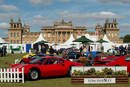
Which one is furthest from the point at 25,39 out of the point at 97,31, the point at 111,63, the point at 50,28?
the point at 111,63

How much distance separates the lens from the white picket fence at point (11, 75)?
1638 centimetres

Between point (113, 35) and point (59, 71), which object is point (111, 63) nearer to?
point (59, 71)

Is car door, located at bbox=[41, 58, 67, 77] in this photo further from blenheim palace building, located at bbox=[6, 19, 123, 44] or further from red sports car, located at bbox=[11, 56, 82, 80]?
blenheim palace building, located at bbox=[6, 19, 123, 44]

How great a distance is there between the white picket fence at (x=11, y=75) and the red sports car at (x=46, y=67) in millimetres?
487

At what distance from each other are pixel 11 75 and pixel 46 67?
6.55 ft

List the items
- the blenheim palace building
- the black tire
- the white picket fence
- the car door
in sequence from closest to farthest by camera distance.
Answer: the white picket fence → the black tire → the car door → the blenheim palace building

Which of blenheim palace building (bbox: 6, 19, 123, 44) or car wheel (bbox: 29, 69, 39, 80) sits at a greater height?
blenheim palace building (bbox: 6, 19, 123, 44)

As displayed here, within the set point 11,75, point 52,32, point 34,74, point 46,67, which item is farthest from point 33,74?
point 52,32

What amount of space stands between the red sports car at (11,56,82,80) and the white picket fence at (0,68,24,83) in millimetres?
487

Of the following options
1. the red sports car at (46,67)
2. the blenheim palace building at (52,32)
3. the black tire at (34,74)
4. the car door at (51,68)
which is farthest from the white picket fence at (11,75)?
the blenheim palace building at (52,32)

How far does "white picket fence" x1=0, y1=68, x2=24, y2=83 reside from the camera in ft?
53.7

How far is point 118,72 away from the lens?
15.5m

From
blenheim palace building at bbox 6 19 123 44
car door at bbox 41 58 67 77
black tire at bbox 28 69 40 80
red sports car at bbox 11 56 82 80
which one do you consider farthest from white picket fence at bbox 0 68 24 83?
blenheim palace building at bbox 6 19 123 44

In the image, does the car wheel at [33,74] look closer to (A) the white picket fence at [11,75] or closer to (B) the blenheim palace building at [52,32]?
(A) the white picket fence at [11,75]
